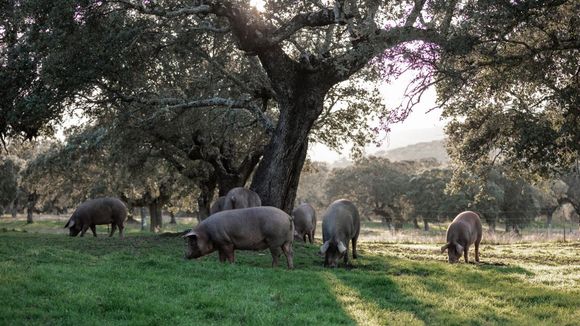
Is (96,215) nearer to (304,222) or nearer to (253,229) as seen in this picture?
(304,222)

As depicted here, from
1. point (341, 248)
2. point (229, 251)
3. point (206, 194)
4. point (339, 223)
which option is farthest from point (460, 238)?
point (206, 194)

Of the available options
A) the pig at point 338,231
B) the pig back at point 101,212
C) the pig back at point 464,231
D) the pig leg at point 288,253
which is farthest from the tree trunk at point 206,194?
the pig leg at point 288,253

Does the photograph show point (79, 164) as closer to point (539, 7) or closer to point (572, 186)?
point (539, 7)

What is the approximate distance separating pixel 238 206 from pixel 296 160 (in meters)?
2.83

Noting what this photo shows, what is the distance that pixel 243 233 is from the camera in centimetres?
1486

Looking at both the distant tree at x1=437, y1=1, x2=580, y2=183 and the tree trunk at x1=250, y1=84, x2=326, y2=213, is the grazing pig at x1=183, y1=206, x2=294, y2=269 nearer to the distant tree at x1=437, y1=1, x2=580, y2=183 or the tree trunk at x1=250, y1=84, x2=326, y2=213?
the tree trunk at x1=250, y1=84, x2=326, y2=213

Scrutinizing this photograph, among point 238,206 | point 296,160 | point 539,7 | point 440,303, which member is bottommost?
point 440,303

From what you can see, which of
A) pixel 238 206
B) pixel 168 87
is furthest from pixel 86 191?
pixel 238 206

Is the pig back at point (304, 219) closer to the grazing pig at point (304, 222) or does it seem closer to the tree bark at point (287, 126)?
the grazing pig at point (304, 222)

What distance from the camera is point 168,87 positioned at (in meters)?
24.2

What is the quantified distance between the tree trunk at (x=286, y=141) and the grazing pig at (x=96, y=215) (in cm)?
1058

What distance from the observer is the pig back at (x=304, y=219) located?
28.1 meters

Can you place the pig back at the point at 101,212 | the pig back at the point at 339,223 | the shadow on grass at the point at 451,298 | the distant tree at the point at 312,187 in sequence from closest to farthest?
1. the shadow on grass at the point at 451,298
2. the pig back at the point at 339,223
3. the pig back at the point at 101,212
4. the distant tree at the point at 312,187

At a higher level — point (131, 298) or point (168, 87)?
point (168, 87)
